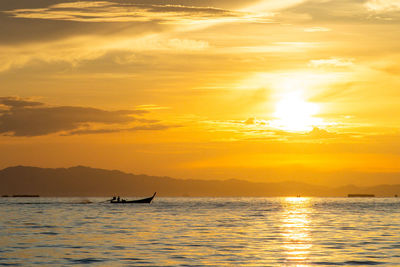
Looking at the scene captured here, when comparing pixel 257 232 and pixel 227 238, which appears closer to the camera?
pixel 227 238

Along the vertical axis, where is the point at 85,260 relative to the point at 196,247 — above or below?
below

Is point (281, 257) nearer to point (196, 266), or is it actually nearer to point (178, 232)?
point (196, 266)

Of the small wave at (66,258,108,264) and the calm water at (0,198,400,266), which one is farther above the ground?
the calm water at (0,198,400,266)

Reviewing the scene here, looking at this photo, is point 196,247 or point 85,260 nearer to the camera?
point 85,260

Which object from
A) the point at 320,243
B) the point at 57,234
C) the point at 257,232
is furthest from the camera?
the point at 257,232

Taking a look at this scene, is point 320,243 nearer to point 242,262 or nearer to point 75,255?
point 242,262

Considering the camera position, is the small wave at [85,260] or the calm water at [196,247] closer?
the small wave at [85,260]

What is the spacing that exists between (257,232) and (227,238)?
41.0 feet

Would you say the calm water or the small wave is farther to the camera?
the calm water

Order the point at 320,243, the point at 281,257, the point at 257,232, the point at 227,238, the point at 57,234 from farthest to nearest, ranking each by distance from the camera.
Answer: the point at 257,232 < the point at 57,234 < the point at 227,238 < the point at 320,243 < the point at 281,257

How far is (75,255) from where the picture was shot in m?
58.9

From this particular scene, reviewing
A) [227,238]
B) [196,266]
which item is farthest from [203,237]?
[196,266]

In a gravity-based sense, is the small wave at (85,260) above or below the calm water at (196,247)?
below

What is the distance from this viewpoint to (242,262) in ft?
176
